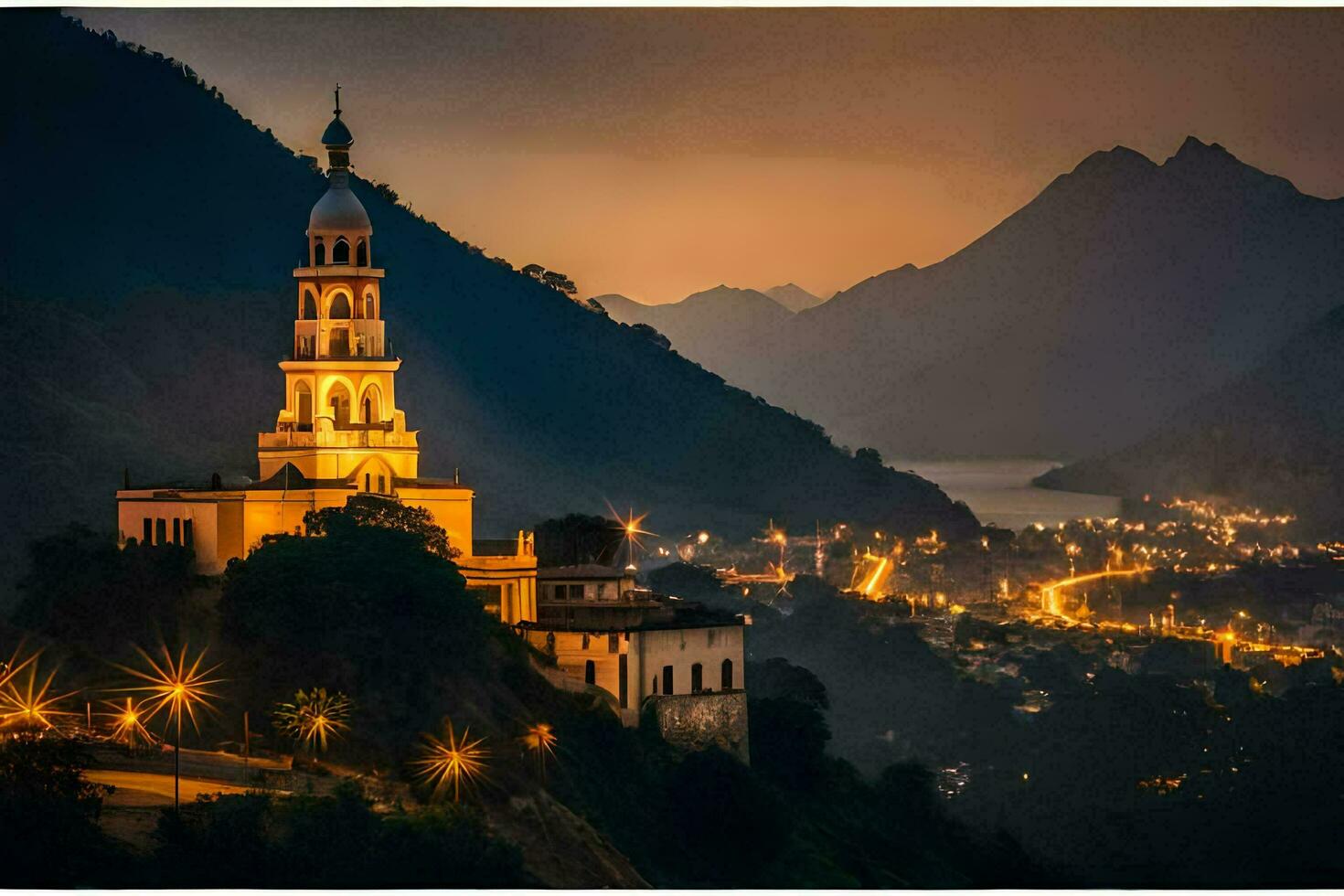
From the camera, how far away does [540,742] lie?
69125mm

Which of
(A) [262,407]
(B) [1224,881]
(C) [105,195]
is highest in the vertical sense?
(C) [105,195]

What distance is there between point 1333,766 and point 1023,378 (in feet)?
135

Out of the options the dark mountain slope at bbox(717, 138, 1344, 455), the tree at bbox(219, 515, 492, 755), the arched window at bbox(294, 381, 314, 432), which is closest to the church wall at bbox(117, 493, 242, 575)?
the tree at bbox(219, 515, 492, 755)

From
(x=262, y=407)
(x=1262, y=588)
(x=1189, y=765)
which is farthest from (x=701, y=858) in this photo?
(x=1262, y=588)

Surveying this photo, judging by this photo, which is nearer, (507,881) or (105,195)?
(507,881)

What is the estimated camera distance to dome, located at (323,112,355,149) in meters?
76.2

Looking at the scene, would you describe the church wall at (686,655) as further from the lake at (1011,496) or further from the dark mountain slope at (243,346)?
the lake at (1011,496)

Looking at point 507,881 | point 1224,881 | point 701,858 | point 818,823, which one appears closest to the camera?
point 507,881

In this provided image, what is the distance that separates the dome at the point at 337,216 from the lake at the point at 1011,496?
80706mm

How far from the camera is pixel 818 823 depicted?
7875 cm

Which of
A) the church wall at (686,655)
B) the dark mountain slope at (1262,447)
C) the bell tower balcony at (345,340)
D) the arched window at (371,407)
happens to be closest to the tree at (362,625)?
the church wall at (686,655)

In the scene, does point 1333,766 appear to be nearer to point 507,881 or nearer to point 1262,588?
point 1262,588

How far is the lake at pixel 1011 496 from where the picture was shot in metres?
156

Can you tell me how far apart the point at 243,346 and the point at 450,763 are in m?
57.6
